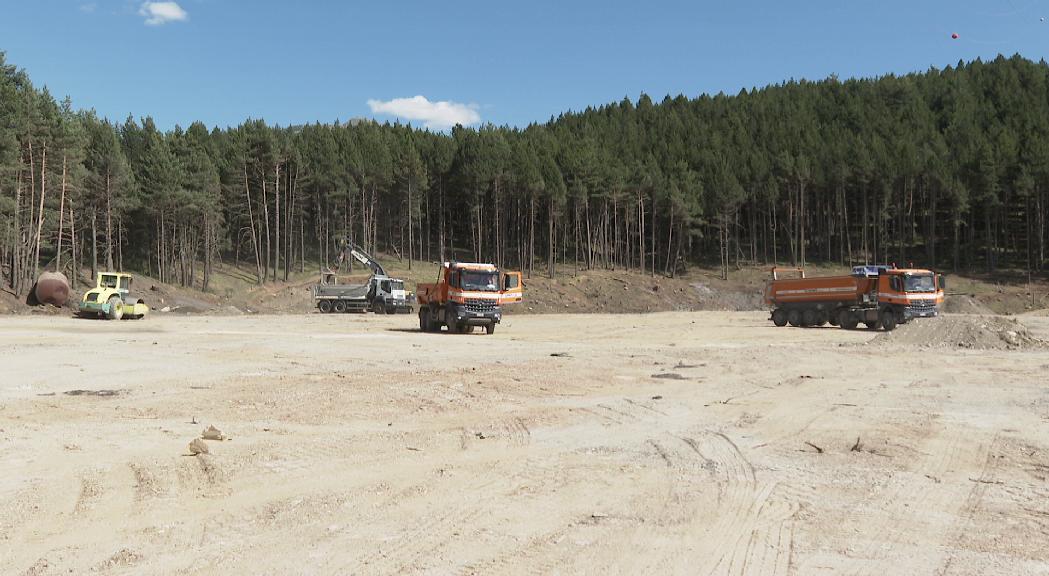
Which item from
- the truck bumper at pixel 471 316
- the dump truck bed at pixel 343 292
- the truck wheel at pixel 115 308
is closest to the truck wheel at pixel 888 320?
the truck bumper at pixel 471 316

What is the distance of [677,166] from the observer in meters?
93.6

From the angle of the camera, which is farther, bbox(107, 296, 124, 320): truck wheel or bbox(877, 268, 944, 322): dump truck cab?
bbox(107, 296, 124, 320): truck wheel

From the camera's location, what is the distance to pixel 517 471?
825 cm

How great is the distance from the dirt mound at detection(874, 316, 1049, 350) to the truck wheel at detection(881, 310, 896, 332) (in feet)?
20.5

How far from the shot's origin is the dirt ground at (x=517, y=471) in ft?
18.4

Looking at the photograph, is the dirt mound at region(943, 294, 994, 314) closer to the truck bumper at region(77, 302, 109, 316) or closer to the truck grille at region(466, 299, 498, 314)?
the truck grille at region(466, 299, 498, 314)

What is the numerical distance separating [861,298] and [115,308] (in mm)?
40563

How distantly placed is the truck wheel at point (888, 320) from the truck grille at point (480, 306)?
20.2 metres

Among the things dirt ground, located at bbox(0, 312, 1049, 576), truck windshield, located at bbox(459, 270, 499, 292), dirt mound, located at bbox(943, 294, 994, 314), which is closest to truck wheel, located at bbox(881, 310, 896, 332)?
dirt mound, located at bbox(943, 294, 994, 314)

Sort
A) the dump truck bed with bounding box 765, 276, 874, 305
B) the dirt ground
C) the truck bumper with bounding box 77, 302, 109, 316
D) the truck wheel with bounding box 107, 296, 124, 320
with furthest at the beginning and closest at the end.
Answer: the truck wheel with bounding box 107, 296, 124, 320 < the truck bumper with bounding box 77, 302, 109, 316 < the dump truck bed with bounding box 765, 276, 874, 305 < the dirt ground

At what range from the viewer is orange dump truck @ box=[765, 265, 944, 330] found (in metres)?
36.6

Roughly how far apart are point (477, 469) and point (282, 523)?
2.57 meters

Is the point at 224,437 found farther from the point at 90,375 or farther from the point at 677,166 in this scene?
the point at 677,166

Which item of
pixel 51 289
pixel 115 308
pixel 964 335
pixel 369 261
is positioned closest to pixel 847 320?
pixel 964 335
